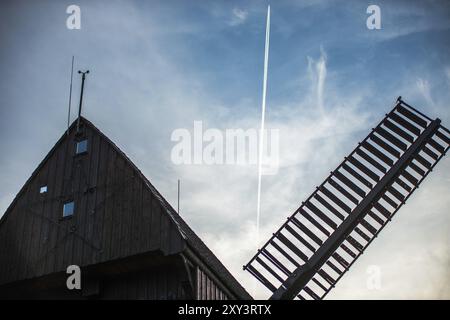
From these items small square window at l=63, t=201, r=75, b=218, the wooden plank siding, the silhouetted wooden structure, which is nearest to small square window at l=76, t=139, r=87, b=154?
the silhouetted wooden structure

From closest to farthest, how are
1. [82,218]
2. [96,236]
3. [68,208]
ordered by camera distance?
[96,236] → [82,218] → [68,208]

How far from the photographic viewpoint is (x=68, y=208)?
50.2 ft

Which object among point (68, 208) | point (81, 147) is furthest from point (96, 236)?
point (81, 147)

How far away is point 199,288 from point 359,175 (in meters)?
5.87

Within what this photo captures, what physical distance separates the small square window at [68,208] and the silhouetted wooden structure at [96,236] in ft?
0.10

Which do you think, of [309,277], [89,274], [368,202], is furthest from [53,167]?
[368,202]

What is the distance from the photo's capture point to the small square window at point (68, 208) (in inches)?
597

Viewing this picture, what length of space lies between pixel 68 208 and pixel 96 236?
1.52 metres

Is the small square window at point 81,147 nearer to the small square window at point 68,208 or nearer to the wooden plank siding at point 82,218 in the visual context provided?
the wooden plank siding at point 82,218

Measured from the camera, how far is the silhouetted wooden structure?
44.4ft

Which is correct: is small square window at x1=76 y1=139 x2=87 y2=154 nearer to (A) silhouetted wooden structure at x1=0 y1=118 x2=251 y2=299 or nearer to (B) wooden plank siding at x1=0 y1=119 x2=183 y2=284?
(A) silhouetted wooden structure at x1=0 y1=118 x2=251 y2=299

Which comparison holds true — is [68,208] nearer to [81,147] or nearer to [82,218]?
[82,218]

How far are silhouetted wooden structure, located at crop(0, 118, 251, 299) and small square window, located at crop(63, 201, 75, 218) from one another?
32 mm

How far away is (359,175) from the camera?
1565cm
